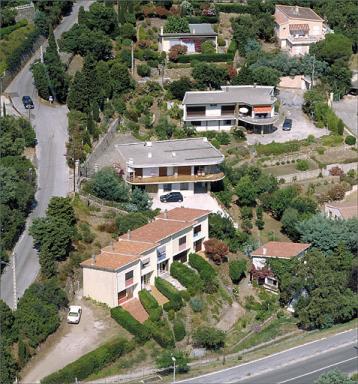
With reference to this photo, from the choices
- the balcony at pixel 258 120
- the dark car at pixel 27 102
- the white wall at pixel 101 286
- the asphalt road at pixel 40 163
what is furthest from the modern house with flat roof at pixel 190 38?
the white wall at pixel 101 286

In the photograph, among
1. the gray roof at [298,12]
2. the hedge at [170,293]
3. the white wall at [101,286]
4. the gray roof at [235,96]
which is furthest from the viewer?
the gray roof at [298,12]

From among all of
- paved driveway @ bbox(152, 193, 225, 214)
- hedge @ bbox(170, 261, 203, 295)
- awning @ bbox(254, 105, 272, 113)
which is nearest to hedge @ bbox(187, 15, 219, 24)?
awning @ bbox(254, 105, 272, 113)

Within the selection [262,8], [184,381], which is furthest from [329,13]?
[184,381]

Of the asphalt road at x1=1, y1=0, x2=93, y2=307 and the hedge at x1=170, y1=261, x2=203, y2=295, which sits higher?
the asphalt road at x1=1, y1=0, x2=93, y2=307

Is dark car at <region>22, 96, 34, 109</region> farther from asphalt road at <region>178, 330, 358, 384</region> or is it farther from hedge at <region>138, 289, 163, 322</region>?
asphalt road at <region>178, 330, 358, 384</region>

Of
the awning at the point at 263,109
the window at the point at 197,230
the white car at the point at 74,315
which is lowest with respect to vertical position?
the white car at the point at 74,315

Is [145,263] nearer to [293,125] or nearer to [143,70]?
[293,125]

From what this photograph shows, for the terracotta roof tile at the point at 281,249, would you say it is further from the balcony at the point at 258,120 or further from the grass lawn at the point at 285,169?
the balcony at the point at 258,120

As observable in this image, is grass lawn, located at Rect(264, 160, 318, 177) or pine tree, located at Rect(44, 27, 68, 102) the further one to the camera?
pine tree, located at Rect(44, 27, 68, 102)
